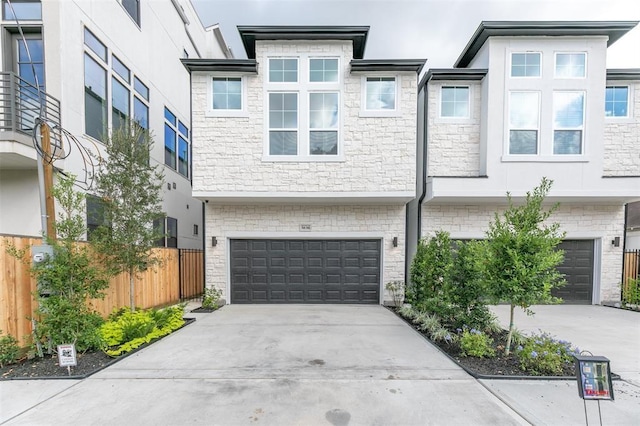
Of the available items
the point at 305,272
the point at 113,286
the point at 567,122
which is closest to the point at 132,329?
the point at 113,286

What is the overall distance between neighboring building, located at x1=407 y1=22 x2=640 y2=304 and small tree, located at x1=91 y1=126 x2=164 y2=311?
797cm

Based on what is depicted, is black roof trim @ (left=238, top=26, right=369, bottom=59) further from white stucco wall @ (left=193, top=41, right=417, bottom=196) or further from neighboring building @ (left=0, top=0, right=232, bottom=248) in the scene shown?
neighboring building @ (left=0, top=0, right=232, bottom=248)

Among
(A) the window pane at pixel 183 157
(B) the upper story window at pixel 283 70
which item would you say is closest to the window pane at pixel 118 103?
(A) the window pane at pixel 183 157

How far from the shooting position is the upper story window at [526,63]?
8.48 meters

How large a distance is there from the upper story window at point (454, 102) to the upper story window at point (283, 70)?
4942 mm

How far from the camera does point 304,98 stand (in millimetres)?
8320

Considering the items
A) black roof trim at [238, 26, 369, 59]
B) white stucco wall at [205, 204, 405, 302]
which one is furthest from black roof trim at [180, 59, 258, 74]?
white stucco wall at [205, 204, 405, 302]

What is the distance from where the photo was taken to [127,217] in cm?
606

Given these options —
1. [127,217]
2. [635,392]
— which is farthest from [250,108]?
[635,392]

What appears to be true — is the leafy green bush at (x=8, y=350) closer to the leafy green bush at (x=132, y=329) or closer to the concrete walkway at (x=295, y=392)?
the concrete walkway at (x=295, y=392)

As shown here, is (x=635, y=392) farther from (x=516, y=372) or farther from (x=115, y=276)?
(x=115, y=276)

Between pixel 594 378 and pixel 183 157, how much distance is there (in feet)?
49.3

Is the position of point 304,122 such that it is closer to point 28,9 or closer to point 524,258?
point 524,258

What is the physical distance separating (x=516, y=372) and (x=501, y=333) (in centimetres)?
186
